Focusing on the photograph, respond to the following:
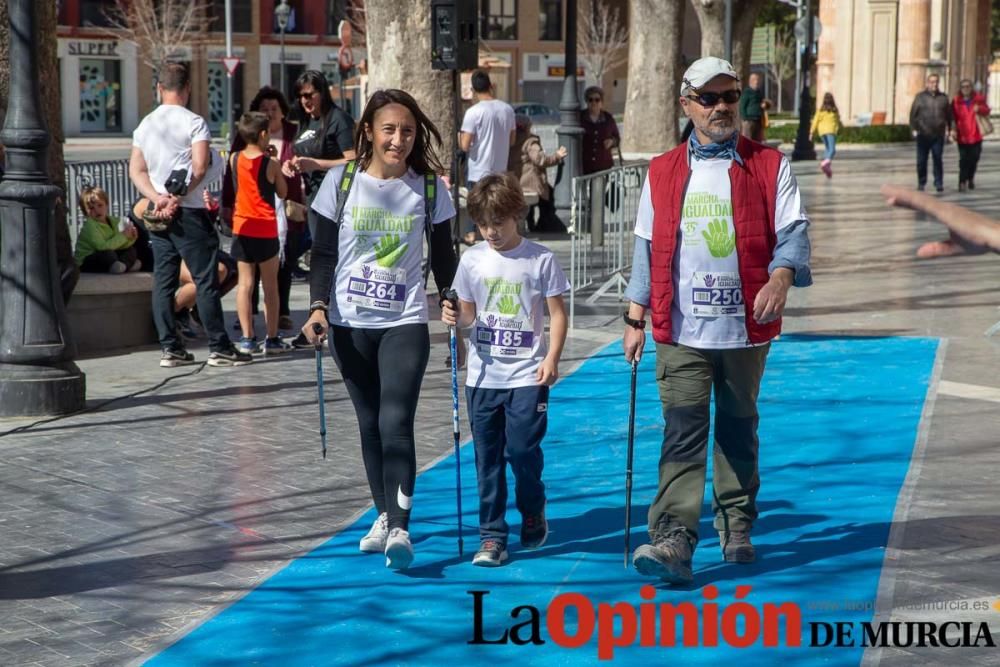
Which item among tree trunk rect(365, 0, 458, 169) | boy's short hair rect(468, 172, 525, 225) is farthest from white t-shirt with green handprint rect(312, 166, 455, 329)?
tree trunk rect(365, 0, 458, 169)

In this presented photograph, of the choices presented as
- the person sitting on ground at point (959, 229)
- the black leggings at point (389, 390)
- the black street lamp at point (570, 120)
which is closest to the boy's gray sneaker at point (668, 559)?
the black leggings at point (389, 390)

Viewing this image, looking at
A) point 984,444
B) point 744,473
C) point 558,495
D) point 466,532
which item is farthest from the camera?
point 984,444

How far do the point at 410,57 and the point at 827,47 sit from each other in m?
41.6

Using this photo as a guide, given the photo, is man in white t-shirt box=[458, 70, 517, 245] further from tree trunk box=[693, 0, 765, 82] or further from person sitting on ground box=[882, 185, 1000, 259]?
tree trunk box=[693, 0, 765, 82]

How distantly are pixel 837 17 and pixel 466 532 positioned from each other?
4838 centimetres

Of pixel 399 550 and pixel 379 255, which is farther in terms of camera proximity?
pixel 379 255

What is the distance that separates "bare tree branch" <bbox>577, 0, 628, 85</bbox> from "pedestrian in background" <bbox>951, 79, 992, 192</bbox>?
58.6m

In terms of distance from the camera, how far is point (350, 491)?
7234 mm

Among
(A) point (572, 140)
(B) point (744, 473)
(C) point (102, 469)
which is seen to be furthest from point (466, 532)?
(A) point (572, 140)

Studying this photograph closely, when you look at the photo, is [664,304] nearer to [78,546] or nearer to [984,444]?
[78,546]

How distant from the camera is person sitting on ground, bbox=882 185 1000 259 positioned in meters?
3.24

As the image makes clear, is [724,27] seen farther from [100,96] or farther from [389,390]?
[100,96]

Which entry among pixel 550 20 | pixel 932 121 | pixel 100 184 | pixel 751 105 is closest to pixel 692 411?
pixel 100 184

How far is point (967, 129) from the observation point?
26328 millimetres
